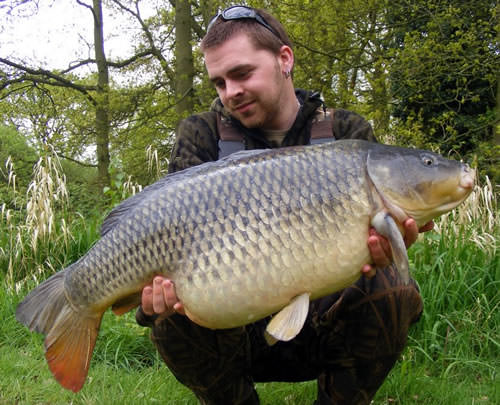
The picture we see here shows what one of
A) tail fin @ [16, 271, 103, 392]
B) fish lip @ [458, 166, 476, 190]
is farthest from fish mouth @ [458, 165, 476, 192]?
tail fin @ [16, 271, 103, 392]

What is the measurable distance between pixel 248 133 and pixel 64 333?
0.81 meters

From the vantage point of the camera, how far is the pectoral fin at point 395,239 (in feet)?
3.51

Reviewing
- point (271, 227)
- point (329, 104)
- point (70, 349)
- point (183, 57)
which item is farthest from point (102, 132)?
point (271, 227)

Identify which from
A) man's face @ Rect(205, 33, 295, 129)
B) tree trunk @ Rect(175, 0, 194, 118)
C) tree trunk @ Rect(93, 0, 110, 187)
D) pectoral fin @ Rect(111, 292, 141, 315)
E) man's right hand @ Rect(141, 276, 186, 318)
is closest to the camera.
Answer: man's right hand @ Rect(141, 276, 186, 318)

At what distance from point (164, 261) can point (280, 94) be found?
721 mm

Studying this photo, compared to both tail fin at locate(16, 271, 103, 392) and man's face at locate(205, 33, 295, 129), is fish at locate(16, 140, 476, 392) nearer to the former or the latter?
tail fin at locate(16, 271, 103, 392)

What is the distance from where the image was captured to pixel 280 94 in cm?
164

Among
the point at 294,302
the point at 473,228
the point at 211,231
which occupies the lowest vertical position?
the point at 473,228

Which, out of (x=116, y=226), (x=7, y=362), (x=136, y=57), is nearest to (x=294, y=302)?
(x=116, y=226)

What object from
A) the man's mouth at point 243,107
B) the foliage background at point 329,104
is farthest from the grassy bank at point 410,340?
the man's mouth at point 243,107

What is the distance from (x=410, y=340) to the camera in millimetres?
2043

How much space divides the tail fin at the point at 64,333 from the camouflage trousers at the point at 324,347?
22 centimetres

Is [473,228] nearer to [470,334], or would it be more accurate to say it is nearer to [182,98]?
[470,334]

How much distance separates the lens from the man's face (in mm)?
1560
